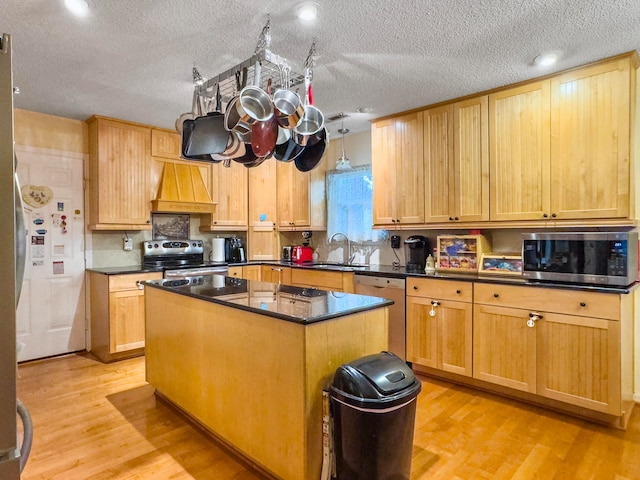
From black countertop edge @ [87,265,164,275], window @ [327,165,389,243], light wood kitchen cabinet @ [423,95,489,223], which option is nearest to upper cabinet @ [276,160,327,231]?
window @ [327,165,389,243]

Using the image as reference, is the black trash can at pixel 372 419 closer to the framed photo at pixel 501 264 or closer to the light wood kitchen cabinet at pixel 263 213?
the framed photo at pixel 501 264

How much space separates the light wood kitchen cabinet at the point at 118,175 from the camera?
388 cm

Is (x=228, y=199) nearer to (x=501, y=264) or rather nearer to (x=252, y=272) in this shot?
(x=252, y=272)

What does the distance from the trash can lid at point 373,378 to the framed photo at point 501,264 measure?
172 centimetres

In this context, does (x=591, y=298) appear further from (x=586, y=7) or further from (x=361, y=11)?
(x=361, y=11)

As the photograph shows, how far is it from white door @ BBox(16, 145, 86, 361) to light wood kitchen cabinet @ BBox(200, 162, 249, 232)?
1.39m

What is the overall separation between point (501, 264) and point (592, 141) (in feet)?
3.55

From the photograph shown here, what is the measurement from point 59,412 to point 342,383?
229 cm

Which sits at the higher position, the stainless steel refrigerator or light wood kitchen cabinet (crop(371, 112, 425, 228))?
light wood kitchen cabinet (crop(371, 112, 425, 228))

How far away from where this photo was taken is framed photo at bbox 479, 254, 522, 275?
2.98 m

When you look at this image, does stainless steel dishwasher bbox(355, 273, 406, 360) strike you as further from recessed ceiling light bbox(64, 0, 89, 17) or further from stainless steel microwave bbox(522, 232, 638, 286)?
recessed ceiling light bbox(64, 0, 89, 17)

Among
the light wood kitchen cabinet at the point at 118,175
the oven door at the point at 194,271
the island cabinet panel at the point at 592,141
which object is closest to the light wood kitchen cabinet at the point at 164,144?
the light wood kitchen cabinet at the point at 118,175

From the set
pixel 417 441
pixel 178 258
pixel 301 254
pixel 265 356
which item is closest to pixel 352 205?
pixel 301 254

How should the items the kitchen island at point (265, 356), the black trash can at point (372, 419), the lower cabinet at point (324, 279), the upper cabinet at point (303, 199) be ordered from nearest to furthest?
the black trash can at point (372, 419), the kitchen island at point (265, 356), the lower cabinet at point (324, 279), the upper cabinet at point (303, 199)
